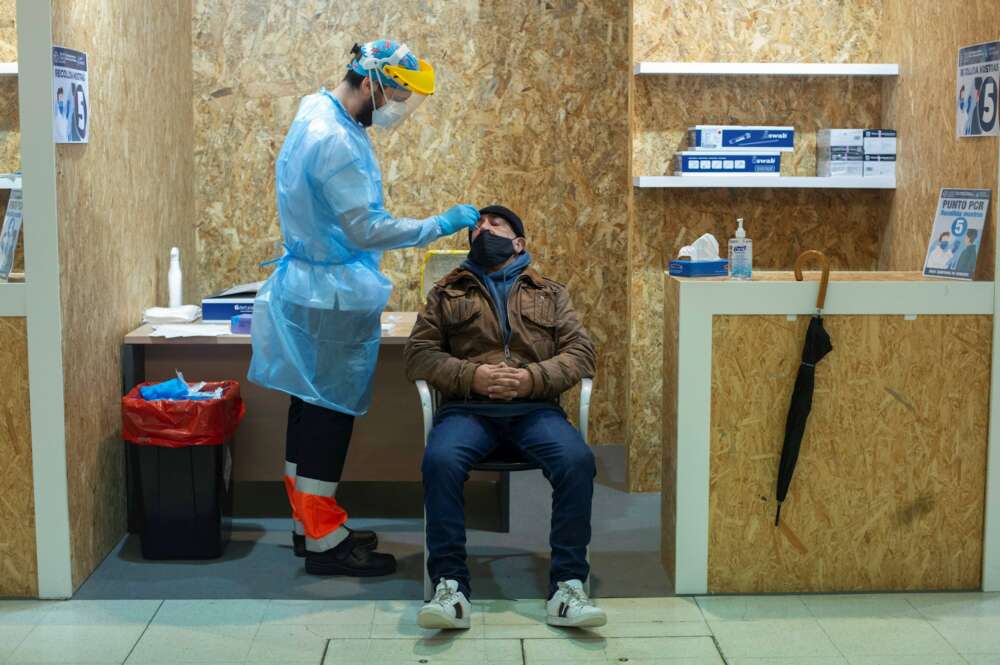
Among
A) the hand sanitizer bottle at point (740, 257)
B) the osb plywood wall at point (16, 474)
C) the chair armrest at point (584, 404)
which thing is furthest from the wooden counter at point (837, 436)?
the osb plywood wall at point (16, 474)

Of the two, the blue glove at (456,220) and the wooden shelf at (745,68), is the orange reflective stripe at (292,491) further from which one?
the wooden shelf at (745,68)

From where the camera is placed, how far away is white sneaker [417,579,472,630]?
3.34 meters

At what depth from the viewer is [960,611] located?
360 cm

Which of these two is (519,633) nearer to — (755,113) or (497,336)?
(497,336)

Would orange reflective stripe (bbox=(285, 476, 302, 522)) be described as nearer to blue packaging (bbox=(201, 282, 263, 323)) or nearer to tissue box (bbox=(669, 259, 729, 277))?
blue packaging (bbox=(201, 282, 263, 323))

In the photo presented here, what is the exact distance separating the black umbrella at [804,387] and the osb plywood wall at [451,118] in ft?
6.15

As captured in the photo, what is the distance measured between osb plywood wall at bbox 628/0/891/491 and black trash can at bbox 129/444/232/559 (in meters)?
1.73

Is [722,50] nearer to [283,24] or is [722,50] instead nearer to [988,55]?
[988,55]

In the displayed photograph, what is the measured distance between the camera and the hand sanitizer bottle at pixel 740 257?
369 centimetres

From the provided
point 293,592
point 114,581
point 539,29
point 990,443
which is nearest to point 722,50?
point 539,29

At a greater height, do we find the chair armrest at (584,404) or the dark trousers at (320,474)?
the chair armrest at (584,404)

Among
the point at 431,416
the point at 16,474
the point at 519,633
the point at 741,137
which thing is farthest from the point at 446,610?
the point at 741,137

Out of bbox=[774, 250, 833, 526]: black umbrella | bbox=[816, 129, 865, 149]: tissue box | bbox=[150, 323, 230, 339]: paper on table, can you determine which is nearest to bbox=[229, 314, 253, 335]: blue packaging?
bbox=[150, 323, 230, 339]: paper on table

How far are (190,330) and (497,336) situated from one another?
124 centimetres
